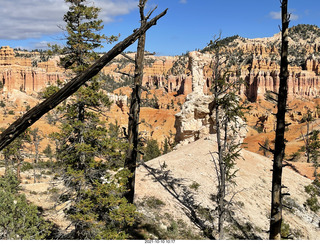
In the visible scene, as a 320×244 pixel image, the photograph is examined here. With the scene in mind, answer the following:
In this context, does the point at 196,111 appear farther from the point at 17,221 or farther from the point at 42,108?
the point at 42,108

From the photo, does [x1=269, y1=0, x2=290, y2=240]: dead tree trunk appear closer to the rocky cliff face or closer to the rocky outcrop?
the rocky outcrop

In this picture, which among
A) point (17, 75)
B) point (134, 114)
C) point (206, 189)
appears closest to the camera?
point (134, 114)

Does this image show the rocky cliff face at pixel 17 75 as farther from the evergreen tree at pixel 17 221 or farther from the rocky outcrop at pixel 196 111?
the evergreen tree at pixel 17 221

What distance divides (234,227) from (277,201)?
28.1 feet

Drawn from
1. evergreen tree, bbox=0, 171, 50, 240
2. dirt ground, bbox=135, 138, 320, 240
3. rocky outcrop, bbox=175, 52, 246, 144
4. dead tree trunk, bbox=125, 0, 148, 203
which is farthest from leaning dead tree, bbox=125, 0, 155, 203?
rocky outcrop, bbox=175, 52, 246, 144

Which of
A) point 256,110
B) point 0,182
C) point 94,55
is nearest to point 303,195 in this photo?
point 94,55

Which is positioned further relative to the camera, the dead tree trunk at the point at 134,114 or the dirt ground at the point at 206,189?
the dirt ground at the point at 206,189

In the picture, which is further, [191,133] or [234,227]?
[191,133]

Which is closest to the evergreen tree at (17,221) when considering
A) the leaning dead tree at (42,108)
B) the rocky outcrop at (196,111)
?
the leaning dead tree at (42,108)

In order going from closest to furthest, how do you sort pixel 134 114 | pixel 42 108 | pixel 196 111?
1. pixel 42 108
2. pixel 134 114
3. pixel 196 111

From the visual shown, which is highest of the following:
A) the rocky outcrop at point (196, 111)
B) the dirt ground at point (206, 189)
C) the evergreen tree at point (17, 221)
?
the rocky outcrop at point (196, 111)

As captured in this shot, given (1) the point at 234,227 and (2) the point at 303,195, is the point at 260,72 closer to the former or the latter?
(2) the point at 303,195

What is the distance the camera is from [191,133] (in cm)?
2697

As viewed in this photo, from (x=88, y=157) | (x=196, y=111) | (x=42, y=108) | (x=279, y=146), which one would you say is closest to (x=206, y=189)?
(x=88, y=157)
